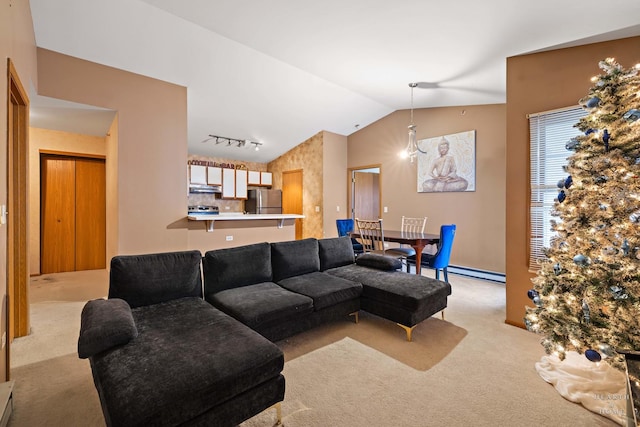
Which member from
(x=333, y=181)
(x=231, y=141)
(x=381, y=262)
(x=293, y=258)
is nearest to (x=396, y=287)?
(x=381, y=262)

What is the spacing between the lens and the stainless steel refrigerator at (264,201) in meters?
7.12

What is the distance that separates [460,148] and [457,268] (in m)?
2.16

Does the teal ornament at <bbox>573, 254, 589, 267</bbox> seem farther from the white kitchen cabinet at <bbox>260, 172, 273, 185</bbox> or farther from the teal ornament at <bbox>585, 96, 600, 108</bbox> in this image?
the white kitchen cabinet at <bbox>260, 172, 273, 185</bbox>

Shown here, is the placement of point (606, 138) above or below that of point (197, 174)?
below

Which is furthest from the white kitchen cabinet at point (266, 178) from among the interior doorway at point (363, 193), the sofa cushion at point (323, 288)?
the sofa cushion at point (323, 288)

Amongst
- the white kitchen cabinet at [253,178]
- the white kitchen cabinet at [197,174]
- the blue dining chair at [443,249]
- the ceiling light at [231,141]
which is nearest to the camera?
the blue dining chair at [443,249]

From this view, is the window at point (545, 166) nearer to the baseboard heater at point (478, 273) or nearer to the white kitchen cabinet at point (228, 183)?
the baseboard heater at point (478, 273)

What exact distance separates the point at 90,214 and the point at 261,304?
4761 millimetres

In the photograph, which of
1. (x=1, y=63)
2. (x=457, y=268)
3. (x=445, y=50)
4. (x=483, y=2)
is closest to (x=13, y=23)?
(x=1, y=63)

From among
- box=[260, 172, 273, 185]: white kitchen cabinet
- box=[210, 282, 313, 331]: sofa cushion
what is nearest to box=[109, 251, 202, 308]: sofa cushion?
box=[210, 282, 313, 331]: sofa cushion

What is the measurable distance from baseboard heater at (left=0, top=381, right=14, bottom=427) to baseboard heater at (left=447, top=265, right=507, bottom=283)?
5.20 m

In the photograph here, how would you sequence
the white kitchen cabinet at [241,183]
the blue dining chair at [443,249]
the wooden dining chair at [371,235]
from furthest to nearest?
the white kitchen cabinet at [241,183]
the wooden dining chair at [371,235]
the blue dining chair at [443,249]

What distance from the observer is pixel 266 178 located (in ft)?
25.2

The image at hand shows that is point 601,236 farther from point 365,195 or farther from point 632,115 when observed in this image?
point 365,195
